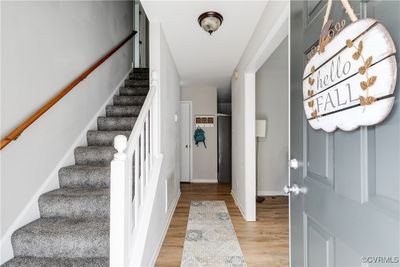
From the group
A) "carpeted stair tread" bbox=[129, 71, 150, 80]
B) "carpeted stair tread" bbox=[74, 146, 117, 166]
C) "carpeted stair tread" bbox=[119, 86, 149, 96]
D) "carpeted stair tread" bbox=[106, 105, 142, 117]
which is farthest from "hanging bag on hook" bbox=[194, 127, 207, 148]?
A: "carpeted stair tread" bbox=[74, 146, 117, 166]

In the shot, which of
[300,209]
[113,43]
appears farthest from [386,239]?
[113,43]

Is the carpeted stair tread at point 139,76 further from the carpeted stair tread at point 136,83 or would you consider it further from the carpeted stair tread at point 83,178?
the carpeted stair tread at point 83,178

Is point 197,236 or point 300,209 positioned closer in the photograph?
point 300,209

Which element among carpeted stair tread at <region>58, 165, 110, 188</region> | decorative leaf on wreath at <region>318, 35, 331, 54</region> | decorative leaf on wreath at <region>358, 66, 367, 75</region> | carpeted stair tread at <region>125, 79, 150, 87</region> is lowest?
carpeted stair tread at <region>58, 165, 110, 188</region>

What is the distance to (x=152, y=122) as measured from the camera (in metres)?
2.19

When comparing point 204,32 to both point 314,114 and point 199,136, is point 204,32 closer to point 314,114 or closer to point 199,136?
point 314,114

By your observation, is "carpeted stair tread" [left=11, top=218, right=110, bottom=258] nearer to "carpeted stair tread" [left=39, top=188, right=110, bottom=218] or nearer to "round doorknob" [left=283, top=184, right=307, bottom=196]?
"carpeted stair tread" [left=39, top=188, right=110, bottom=218]

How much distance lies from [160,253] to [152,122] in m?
1.33

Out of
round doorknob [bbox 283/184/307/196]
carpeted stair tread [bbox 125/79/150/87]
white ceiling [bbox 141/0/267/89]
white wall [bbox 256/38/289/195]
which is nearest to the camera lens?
round doorknob [bbox 283/184/307/196]

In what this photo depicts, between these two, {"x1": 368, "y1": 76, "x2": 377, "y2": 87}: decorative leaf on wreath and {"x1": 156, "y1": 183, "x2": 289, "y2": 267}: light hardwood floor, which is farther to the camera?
{"x1": 156, "y1": 183, "x2": 289, "y2": 267}: light hardwood floor

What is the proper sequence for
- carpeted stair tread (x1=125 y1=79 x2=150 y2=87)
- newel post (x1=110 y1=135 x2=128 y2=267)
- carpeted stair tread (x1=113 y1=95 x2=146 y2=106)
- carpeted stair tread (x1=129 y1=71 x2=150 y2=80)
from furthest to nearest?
carpeted stair tread (x1=129 y1=71 x2=150 y2=80)
carpeted stair tread (x1=125 y1=79 x2=150 y2=87)
carpeted stair tread (x1=113 y1=95 x2=146 y2=106)
newel post (x1=110 y1=135 x2=128 y2=267)

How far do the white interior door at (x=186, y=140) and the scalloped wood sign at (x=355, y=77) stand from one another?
180 inches

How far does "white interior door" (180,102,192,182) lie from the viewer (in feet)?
17.5

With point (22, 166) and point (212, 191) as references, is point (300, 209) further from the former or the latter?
point (212, 191)
